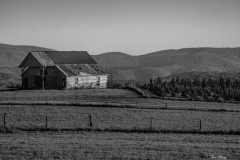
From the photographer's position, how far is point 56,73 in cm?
6412

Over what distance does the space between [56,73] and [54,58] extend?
3944mm

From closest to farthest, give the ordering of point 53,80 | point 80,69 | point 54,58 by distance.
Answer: point 53,80 → point 54,58 → point 80,69

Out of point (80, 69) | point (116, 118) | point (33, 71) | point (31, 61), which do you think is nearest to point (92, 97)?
point (80, 69)

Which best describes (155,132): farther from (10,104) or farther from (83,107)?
(10,104)

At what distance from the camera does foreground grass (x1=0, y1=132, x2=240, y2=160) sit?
2024 cm

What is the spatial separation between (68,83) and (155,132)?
35.3 meters

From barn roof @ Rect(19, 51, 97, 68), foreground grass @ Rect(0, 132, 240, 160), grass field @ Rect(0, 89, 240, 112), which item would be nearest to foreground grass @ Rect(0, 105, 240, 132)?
foreground grass @ Rect(0, 132, 240, 160)

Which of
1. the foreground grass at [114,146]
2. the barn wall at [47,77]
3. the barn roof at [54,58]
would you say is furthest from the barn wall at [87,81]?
the foreground grass at [114,146]

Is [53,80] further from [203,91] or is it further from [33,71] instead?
[203,91]

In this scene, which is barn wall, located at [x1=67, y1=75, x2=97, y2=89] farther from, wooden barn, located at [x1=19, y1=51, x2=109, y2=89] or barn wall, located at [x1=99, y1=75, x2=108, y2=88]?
barn wall, located at [x1=99, y1=75, x2=108, y2=88]

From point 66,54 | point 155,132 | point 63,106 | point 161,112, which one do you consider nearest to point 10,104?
point 63,106

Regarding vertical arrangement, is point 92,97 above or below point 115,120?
above

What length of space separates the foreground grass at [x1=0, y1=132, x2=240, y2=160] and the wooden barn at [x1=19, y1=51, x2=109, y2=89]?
35299 mm

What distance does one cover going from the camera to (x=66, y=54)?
Result: 232ft
